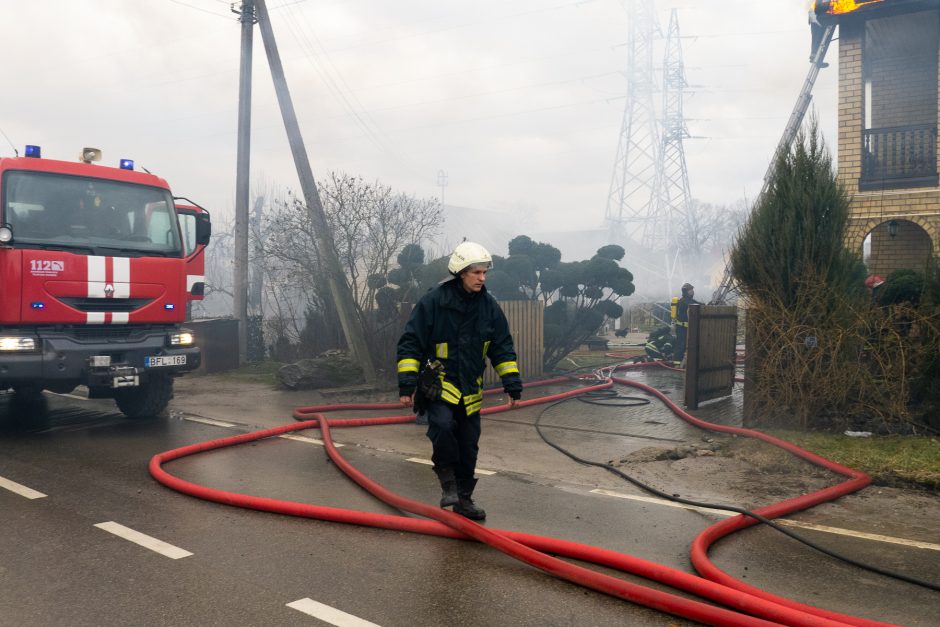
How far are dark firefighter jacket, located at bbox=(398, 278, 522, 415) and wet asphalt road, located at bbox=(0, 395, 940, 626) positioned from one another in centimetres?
90

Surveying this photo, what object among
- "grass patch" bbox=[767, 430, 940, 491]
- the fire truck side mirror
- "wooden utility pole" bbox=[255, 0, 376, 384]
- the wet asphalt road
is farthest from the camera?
"wooden utility pole" bbox=[255, 0, 376, 384]

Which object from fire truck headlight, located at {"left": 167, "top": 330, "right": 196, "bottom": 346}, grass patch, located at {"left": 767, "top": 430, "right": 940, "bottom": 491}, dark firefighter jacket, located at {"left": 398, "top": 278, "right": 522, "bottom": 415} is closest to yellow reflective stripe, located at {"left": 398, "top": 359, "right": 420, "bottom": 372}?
dark firefighter jacket, located at {"left": 398, "top": 278, "right": 522, "bottom": 415}

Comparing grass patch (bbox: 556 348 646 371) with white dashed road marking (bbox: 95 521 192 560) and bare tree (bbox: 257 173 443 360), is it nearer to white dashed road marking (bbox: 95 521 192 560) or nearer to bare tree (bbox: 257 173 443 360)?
bare tree (bbox: 257 173 443 360)

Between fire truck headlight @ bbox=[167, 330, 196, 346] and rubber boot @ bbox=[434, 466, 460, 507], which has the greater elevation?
fire truck headlight @ bbox=[167, 330, 196, 346]

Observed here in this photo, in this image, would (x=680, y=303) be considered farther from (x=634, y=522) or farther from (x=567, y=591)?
(x=567, y=591)

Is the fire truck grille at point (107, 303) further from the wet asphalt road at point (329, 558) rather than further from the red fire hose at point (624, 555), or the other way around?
the red fire hose at point (624, 555)

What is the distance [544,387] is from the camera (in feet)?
39.8

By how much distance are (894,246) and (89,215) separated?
13386 millimetres

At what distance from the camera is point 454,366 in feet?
15.5

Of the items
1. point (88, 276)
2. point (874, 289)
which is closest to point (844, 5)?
point (874, 289)

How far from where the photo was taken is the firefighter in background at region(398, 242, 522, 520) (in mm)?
4684

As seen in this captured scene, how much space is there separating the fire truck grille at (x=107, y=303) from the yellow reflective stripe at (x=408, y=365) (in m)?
4.72

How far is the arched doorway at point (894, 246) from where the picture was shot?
13.5 meters

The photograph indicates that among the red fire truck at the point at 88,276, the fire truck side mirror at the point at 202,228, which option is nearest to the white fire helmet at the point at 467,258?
the red fire truck at the point at 88,276
